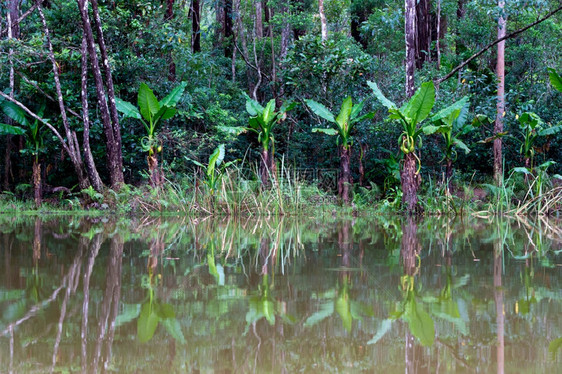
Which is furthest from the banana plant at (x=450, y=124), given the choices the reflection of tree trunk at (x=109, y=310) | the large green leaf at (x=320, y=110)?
the reflection of tree trunk at (x=109, y=310)

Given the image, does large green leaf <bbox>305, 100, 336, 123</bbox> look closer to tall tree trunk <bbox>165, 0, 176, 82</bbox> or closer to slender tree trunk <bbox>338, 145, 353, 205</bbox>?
slender tree trunk <bbox>338, 145, 353, 205</bbox>

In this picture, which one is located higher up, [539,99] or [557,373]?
[539,99]

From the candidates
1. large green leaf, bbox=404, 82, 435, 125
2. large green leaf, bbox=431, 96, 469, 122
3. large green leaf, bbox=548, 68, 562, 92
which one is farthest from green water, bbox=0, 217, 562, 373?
large green leaf, bbox=548, 68, 562, 92

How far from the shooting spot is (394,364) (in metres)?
2.12

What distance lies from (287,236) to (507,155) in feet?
31.6

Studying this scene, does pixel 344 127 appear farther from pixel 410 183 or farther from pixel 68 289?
pixel 68 289

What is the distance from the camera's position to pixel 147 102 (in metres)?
11.9

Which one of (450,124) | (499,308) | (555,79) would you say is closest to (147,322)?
(499,308)

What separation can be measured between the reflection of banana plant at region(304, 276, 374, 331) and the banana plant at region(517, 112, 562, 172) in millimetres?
10523

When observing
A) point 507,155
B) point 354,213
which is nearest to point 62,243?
point 354,213

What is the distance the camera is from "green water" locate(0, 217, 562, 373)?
2174 mm

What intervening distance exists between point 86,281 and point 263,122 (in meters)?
9.31

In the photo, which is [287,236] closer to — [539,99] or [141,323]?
[141,323]

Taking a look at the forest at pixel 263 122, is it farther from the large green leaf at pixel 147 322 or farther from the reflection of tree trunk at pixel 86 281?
the large green leaf at pixel 147 322
